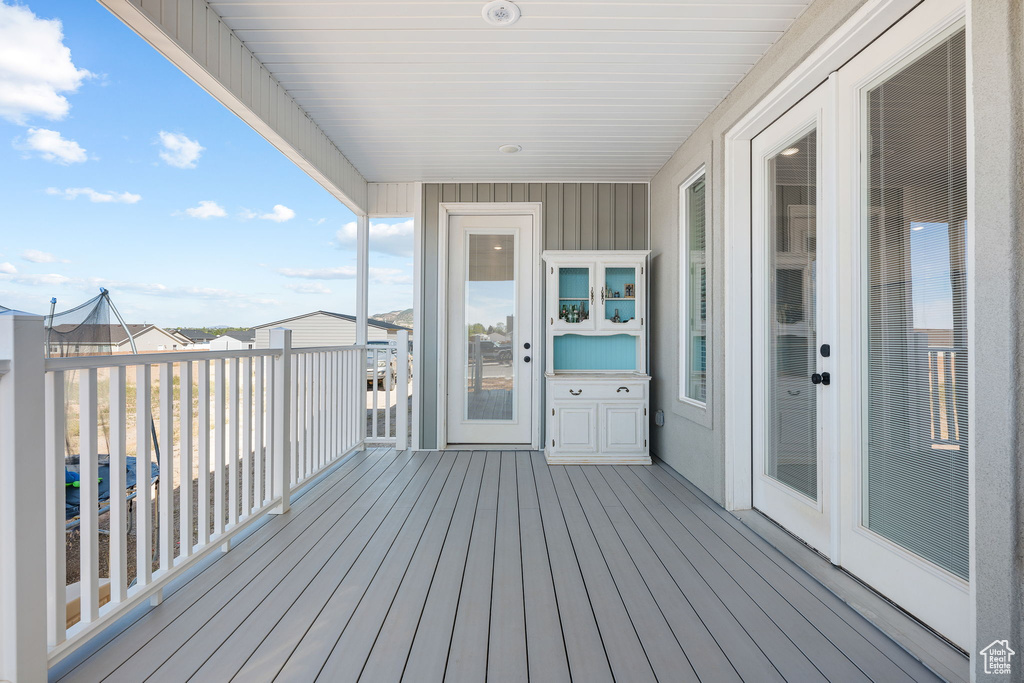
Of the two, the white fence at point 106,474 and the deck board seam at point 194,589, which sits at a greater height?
the white fence at point 106,474

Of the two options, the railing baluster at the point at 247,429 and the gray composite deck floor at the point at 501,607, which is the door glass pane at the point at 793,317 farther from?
the railing baluster at the point at 247,429

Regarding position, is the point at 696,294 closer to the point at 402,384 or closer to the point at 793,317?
the point at 793,317

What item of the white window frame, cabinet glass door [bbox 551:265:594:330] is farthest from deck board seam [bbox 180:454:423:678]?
the white window frame

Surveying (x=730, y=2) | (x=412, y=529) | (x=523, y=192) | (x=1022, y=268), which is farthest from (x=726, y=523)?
(x=523, y=192)

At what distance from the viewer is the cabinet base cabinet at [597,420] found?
4211 mm

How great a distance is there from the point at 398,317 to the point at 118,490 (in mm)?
3377

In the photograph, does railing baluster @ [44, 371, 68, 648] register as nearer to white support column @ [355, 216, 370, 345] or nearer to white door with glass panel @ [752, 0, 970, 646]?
white door with glass panel @ [752, 0, 970, 646]

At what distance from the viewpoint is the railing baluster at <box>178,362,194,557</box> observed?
6.67 feet

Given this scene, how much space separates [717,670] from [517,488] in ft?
6.73

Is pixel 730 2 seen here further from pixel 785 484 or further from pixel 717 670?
pixel 717 670

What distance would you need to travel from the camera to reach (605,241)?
468 cm

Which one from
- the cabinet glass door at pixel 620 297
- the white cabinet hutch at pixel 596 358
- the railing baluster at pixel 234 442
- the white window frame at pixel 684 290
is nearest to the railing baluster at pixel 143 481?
the railing baluster at pixel 234 442

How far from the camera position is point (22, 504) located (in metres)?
1.29

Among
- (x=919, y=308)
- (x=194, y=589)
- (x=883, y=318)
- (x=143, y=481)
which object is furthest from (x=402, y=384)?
(x=919, y=308)
